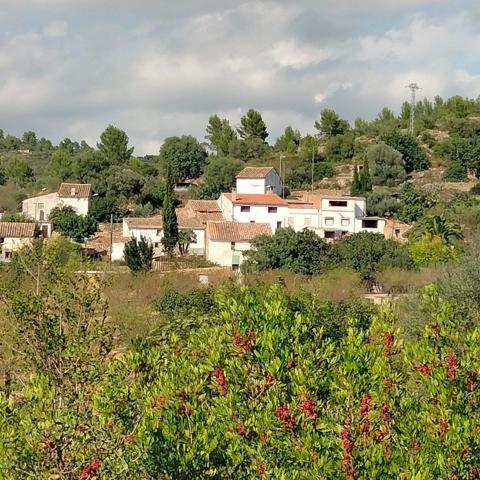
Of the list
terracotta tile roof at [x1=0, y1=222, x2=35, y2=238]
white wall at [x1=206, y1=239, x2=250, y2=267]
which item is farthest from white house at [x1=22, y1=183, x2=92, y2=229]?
white wall at [x1=206, y1=239, x2=250, y2=267]

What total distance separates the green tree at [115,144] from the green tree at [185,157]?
3.39m

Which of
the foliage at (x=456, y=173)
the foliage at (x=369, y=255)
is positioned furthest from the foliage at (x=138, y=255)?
the foliage at (x=456, y=173)

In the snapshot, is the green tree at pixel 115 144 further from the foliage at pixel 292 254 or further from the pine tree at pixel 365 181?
the foliage at pixel 292 254

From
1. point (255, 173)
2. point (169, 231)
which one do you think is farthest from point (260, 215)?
point (169, 231)

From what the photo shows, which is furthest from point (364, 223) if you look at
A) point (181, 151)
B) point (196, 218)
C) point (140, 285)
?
point (181, 151)

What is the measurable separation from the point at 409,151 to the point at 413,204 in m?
14.1

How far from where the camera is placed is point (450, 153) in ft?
206

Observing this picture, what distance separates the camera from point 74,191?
167 feet

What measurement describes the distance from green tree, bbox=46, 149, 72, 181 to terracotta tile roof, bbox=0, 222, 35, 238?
15.2 meters

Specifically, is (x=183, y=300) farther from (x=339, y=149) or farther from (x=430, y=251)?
(x=339, y=149)

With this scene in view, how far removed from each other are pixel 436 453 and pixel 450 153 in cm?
5812

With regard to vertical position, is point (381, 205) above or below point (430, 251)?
above

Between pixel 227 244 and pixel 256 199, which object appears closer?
pixel 227 244

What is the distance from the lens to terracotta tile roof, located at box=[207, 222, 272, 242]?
4228 centimetres
